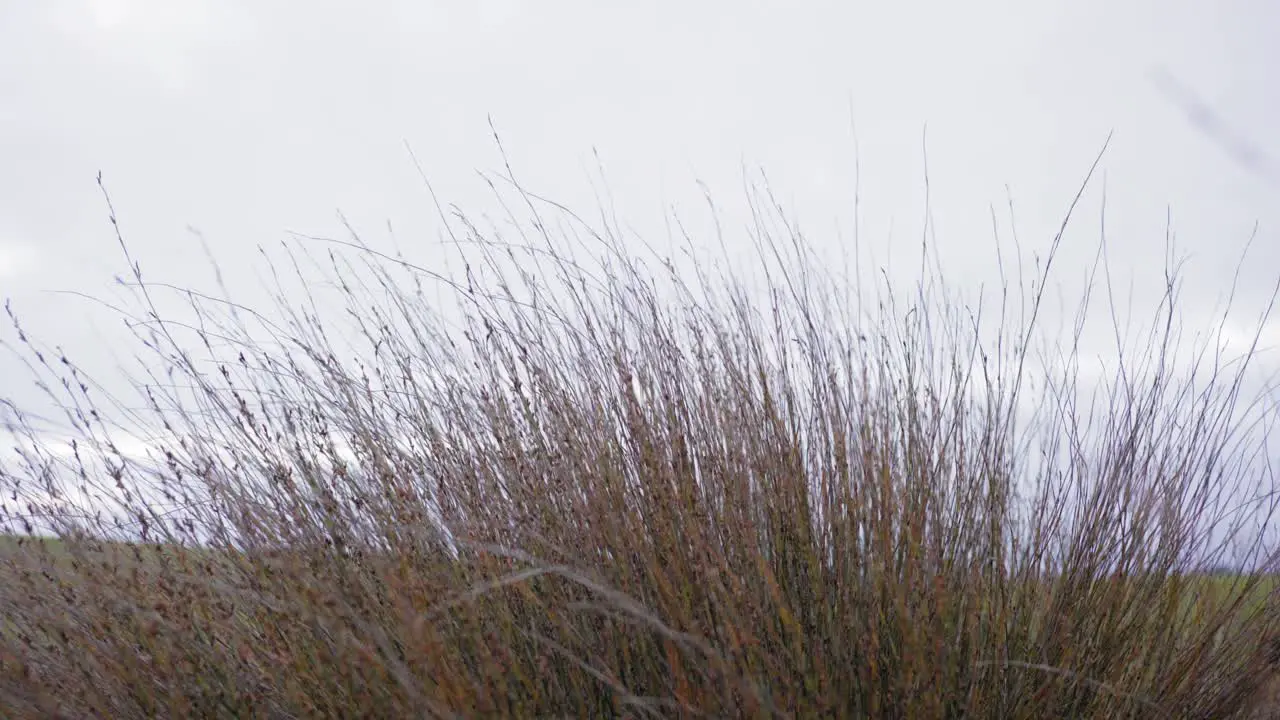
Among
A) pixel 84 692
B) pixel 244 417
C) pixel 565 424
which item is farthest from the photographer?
pixel 244 417

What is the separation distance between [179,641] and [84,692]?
354 mm

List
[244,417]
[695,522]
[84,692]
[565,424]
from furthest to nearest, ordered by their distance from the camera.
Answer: [244,417]
[565,424]
[84,692]
[695,522]

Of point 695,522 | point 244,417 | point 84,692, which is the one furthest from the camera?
point 244,417

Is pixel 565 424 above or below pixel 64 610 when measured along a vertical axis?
above

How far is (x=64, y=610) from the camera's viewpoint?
2430 mm

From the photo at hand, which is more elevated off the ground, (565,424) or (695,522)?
(565,424)

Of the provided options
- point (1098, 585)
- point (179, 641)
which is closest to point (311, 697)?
point (179, 641)

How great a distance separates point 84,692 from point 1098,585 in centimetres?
240

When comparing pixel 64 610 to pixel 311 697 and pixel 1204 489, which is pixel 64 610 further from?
pixel 1204 489

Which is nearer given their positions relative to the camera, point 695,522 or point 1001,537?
point 695,522

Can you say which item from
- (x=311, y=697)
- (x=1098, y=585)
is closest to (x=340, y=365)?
(x=311, y=697)

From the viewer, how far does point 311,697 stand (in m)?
2.08

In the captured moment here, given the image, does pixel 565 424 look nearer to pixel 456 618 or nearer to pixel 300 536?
pixel 456 618

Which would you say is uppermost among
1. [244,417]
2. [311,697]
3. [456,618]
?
[244,417]
